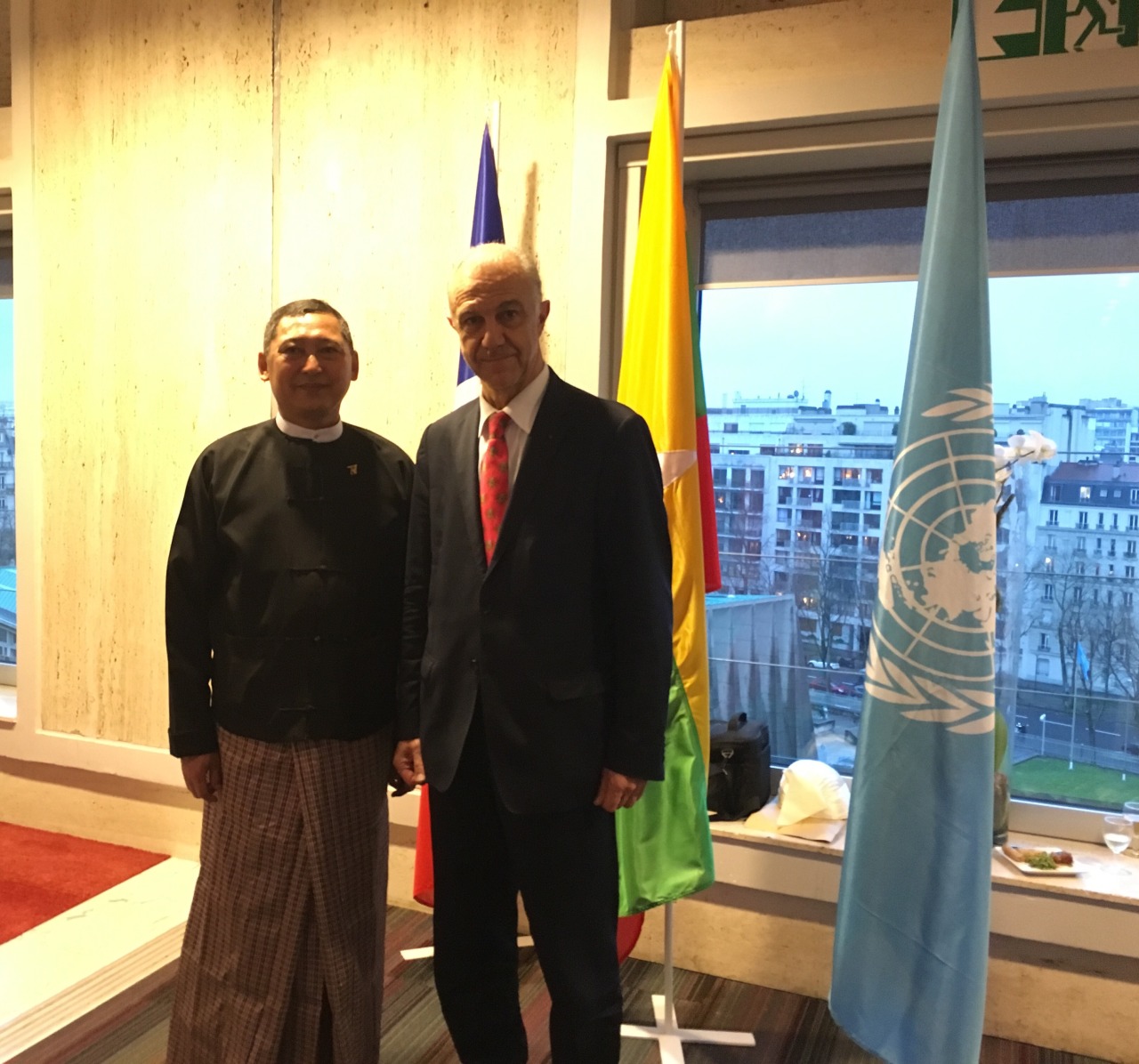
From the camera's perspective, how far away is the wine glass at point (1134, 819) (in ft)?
7.59

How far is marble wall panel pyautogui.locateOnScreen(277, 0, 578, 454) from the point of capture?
8.34 feet

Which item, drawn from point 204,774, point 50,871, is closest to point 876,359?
point 204,774

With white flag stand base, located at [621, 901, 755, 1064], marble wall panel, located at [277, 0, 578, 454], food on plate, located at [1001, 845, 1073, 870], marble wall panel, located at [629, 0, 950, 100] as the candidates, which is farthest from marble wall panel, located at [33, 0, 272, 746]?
food on plate, located at [1001, 845, 1073, 870]

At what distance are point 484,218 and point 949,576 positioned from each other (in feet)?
4.52

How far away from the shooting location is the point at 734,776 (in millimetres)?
2486

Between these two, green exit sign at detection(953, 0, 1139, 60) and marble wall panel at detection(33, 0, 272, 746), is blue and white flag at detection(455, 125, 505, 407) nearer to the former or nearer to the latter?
marble wall panel at detection(33, 0, 272, 746)

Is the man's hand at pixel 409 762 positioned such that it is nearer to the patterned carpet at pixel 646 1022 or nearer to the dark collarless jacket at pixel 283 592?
the dark collarless jacket at pixel 283 592

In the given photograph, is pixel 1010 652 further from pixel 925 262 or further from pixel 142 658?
pixel 142 658

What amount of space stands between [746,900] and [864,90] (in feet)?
6.38

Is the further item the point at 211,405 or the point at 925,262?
the point at 211,405

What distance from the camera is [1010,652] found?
8.05 ft

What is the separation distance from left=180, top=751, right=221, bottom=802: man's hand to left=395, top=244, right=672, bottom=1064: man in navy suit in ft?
1.48

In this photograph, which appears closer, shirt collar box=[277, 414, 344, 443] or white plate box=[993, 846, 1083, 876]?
shirt collar box=[277, 414, 344, 443]

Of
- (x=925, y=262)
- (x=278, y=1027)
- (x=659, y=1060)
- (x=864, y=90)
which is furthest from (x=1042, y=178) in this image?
(x=278, y=1027)
